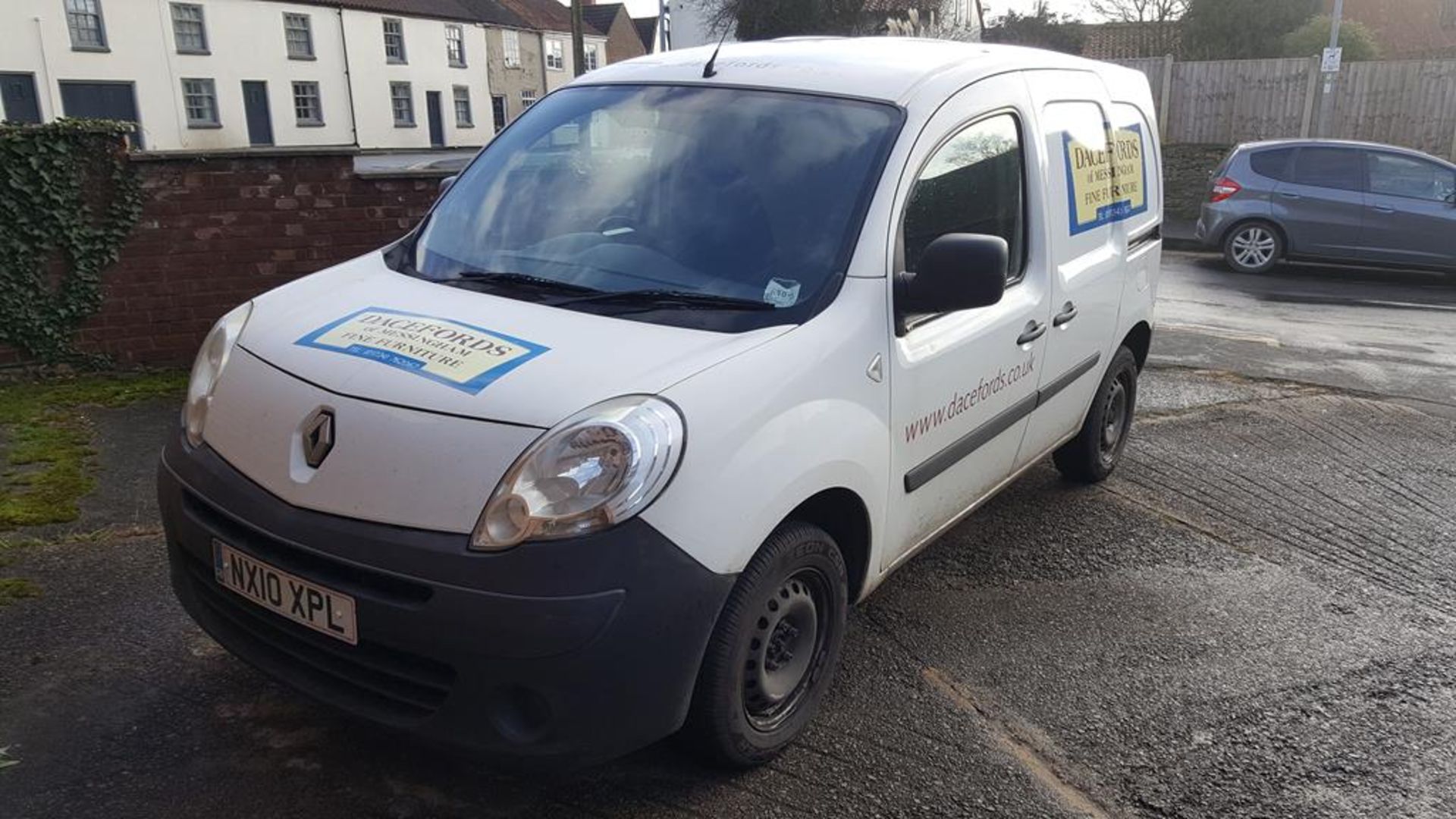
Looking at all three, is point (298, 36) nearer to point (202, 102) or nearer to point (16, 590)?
point (202, 102)

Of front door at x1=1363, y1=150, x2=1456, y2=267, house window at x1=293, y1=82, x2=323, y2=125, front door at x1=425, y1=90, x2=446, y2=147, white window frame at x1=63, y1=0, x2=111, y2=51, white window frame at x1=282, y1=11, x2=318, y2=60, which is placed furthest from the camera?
front door at x1=425, y1=90, x2=446, y2=147

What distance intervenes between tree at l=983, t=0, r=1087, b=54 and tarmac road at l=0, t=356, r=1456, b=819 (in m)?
32.2

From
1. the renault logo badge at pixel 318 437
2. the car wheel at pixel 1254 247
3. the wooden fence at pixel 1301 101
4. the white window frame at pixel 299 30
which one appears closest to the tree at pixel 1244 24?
the wooden fence at pixel 1301 101

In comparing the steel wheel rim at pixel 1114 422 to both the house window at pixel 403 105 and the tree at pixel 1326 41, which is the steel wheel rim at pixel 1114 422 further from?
the house window at pixel 403 105

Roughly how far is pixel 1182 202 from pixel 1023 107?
17921 millimetres

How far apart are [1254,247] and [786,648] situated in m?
12.9

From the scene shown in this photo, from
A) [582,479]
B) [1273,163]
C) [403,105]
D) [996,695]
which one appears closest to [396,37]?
[403,105]

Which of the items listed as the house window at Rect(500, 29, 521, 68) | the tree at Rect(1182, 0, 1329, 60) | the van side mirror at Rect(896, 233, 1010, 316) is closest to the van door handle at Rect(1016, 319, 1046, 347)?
the van side mirror at Rect(896, 233, 1010, 316)

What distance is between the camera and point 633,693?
2438 mm

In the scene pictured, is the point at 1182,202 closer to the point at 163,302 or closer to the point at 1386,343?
the point at 1386,343

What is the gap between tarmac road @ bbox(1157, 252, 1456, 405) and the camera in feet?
26.5

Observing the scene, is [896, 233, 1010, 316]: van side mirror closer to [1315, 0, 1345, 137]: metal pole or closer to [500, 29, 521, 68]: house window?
[1315, 0, 1345, 137]: metal pole

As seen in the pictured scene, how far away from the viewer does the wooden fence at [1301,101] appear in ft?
62.3

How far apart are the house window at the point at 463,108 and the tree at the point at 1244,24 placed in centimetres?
3380
